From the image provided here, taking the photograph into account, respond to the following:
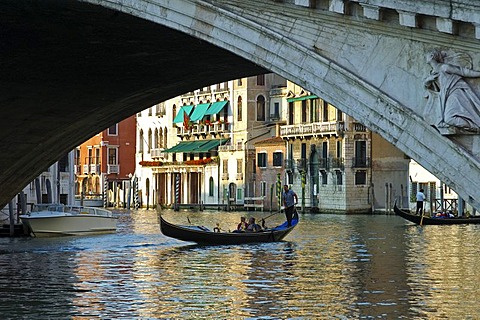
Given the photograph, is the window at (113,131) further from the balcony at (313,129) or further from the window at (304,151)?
the window at (304,151)

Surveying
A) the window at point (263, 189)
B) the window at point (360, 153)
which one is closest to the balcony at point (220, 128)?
the window at point (263, 189)

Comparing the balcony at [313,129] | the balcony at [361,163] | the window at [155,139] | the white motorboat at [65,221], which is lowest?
the white motorboat at [65,221]

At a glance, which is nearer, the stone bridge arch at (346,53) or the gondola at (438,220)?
the stone bridge arch at (346,53)

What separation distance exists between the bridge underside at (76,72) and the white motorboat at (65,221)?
6750 mm

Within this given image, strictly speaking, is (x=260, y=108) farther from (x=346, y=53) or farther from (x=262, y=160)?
(x=346, y=53)

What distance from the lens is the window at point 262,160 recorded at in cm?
5425

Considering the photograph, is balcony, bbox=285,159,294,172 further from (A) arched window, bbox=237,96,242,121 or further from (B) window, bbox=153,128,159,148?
(B) window, bbox=153,128,159,148

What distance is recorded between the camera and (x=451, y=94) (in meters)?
7.61

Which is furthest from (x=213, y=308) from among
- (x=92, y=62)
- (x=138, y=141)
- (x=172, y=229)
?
(x=138, y=141)

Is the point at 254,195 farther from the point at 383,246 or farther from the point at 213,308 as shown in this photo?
the point at 213,308

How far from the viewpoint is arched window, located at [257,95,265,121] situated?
183 feet

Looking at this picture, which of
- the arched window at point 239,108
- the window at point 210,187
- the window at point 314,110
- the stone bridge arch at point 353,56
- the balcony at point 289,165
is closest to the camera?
the stone bridge arch at point 353,56

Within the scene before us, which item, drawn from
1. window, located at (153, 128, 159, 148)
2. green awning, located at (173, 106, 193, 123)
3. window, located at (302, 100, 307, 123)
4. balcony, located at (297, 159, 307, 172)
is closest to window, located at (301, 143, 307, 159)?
balcony, located at (297, 159, 307, 172)

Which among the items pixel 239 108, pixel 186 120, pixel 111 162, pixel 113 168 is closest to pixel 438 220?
pixel 239 108
